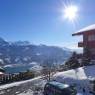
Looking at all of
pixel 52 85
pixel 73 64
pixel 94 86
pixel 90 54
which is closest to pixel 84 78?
pixel 94 86

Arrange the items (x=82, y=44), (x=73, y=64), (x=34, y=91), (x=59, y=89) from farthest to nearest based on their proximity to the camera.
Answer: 1. (x=82, y=44)
2. (x=73, y=64)
3. (x=34, y=91)
4. (x=59, y=89)

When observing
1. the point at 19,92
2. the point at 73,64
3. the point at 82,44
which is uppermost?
the point at 82,44

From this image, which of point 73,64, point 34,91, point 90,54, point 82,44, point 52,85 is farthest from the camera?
point 82,44

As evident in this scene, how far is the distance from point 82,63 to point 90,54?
317 cm

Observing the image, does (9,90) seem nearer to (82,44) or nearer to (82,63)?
(82,63)

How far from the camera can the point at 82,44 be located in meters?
39.6

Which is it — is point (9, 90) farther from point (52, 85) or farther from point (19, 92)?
point (52, 85)

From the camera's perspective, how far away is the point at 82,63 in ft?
114

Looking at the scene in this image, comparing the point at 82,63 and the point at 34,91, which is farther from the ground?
the point at 82,63

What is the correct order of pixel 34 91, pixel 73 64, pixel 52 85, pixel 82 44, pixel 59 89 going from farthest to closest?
pixel 82 44, pixel 73 64, pixel 34 91, pixel 52 85, pixel 59 89

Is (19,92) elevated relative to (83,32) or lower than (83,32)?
lower

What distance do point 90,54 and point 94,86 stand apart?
17715mm

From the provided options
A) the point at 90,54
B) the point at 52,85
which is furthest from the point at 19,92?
the point at 90,54

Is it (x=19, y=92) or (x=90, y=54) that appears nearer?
(x=19, y=92)
